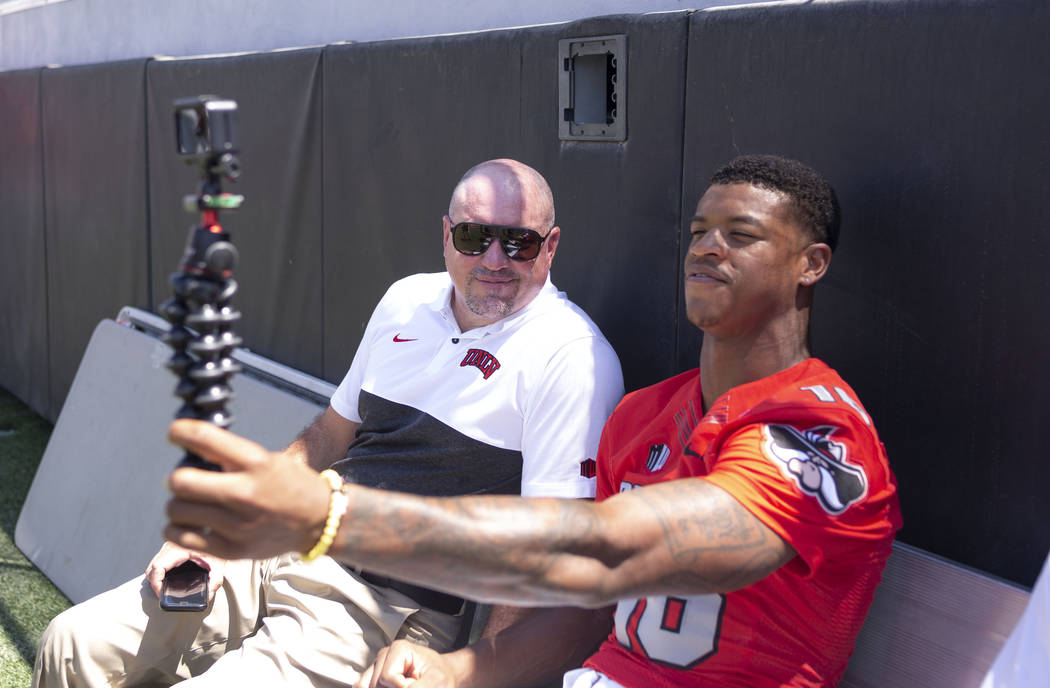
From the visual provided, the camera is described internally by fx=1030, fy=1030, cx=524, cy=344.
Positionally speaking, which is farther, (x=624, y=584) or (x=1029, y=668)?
(x=1029, y=668)

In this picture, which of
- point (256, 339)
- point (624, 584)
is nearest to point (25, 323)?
point (256, 339)

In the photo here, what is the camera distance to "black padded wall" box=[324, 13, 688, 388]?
8.58 ft

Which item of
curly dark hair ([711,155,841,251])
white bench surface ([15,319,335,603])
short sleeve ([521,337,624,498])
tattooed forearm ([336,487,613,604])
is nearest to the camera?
tattooed forearm ([336,487,613,604])

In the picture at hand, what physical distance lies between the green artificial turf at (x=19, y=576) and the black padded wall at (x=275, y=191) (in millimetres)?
1322

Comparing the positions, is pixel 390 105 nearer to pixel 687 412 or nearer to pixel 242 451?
pixel 687 412

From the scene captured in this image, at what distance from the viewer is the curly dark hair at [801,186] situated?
1994 mm

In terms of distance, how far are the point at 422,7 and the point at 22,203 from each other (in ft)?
14.1

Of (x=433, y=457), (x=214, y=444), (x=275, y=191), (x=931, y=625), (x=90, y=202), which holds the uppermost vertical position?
(x=275, y=191)

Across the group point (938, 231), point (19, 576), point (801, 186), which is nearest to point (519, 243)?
point (801, 186)

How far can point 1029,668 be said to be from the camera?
1562 mm

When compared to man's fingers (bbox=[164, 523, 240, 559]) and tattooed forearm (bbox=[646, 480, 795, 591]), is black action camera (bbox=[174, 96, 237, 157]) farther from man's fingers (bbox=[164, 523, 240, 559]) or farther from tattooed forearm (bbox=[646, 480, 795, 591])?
Answer: tattooed forearm (bbox=[646, 480, 795, 591])

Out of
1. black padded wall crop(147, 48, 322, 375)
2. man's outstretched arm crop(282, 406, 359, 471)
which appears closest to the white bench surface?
black padded wall crop(147, 48, 322, 375)

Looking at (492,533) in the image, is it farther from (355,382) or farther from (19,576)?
(19,576)

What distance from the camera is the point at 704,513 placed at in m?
1.52
